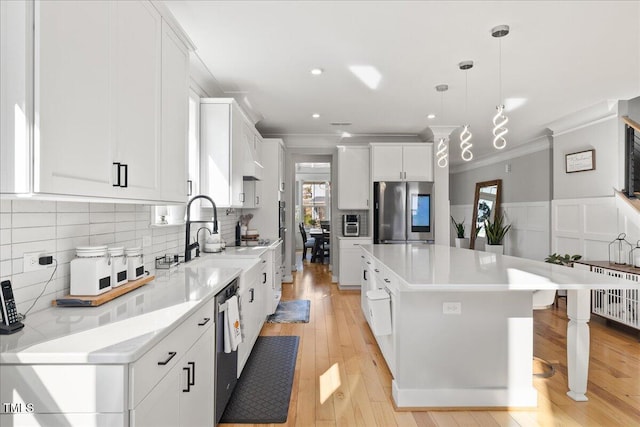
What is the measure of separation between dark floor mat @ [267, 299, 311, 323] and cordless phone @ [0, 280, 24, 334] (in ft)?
10.3

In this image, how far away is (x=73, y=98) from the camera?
1229 mm

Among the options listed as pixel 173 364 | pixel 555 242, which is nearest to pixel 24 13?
pixel 173 364

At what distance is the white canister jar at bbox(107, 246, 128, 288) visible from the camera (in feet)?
5.61

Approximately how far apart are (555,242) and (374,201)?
2.80 meters

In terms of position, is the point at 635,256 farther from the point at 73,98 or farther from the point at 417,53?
the point at 73,98

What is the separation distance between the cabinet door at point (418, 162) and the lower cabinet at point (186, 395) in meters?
4.59

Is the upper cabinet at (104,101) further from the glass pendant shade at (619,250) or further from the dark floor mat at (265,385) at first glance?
the glass pendant shade at (619,250)

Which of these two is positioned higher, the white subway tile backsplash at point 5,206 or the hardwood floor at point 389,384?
the white subway tile backsplash at point 5,206

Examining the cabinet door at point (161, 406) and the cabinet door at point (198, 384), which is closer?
the cabinet door at point (161, 406)

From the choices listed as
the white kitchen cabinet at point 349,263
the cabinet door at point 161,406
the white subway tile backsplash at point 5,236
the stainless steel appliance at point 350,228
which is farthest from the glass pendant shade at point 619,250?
the white subway tile backsplash at point 5,236

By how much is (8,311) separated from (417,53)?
319cm

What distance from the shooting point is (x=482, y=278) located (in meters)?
2.19

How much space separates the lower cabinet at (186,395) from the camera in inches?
46.4

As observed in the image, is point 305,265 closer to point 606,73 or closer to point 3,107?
point 606,73
